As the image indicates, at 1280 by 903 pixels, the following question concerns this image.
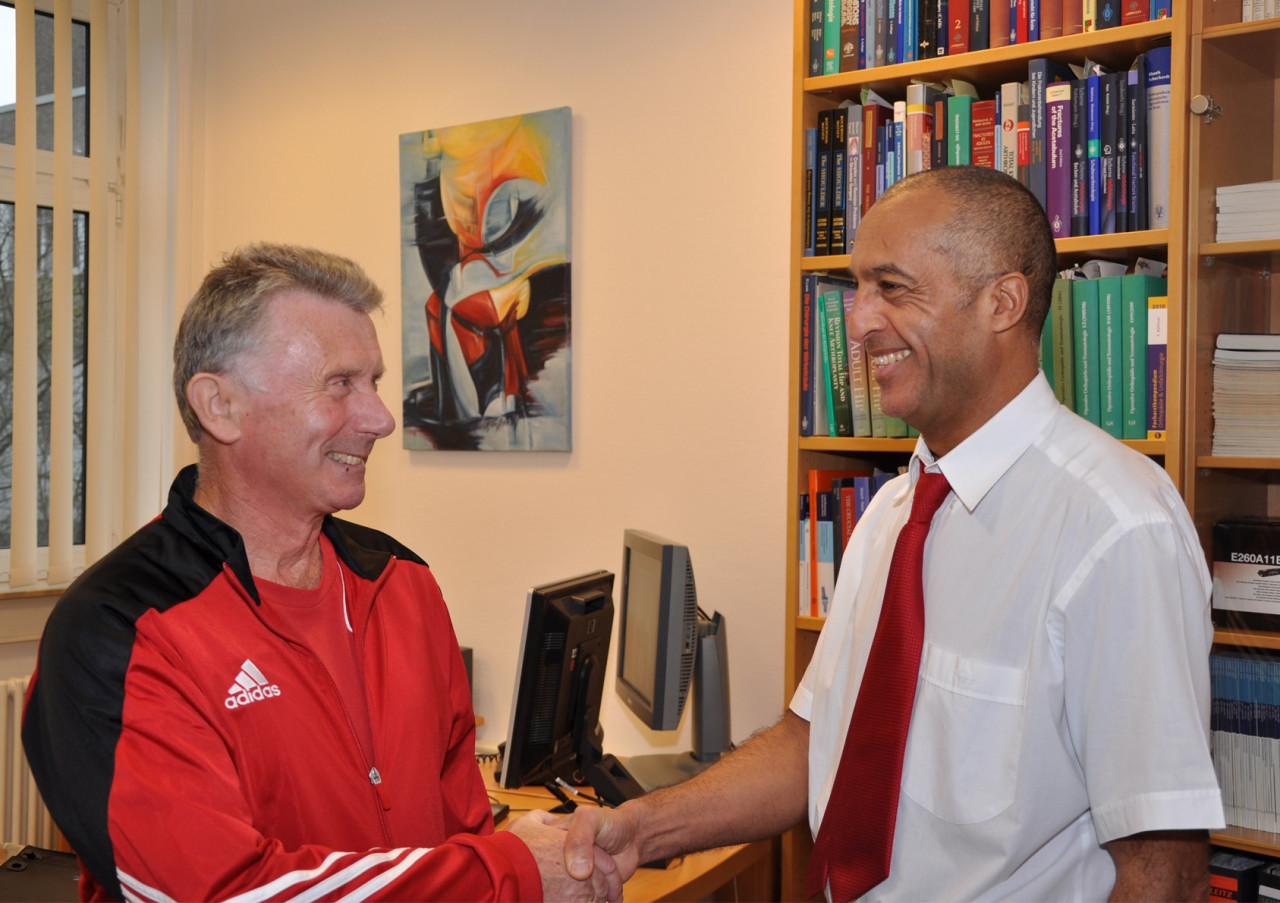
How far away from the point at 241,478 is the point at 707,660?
153cm

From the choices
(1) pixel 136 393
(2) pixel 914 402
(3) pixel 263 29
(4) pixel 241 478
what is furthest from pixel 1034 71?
(1) pixel 136 393

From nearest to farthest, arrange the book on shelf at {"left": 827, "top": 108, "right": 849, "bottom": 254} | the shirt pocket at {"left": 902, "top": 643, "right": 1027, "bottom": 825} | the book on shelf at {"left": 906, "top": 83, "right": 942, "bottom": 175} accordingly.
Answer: the shirt pocket at {"left": 902, "top": 643, "right": 1027, "bottom": 825}
the book on shelf at {"left": 906, "top": 83, "right": 942, "bottom": 175}
the book on shelf at {"left": 827, "top": 108, "right": 849, "bottom": 254}

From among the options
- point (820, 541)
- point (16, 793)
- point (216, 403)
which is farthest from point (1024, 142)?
point (16, 793)

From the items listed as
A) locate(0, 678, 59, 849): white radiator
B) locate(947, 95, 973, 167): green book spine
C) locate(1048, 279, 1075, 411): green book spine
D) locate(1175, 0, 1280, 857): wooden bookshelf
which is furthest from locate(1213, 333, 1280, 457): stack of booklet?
locate(0, 678, 59, 849): white radiator

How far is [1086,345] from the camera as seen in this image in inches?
87.0

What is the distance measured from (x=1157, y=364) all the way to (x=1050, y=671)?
964mm

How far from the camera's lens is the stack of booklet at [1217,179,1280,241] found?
212 centimetres

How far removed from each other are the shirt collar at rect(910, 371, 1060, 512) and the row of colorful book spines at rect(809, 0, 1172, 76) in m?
1.03

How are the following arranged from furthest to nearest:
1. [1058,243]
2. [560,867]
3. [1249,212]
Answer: [1058,243]
[1249,212]
[560,867]

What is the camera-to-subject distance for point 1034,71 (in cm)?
227

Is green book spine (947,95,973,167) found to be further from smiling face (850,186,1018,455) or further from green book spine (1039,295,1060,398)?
smiling face (850,186,1018,455)

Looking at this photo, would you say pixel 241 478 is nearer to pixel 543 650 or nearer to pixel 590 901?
pixel 590 901

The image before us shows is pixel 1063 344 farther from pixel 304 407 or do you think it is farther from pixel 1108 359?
pixel 304 407

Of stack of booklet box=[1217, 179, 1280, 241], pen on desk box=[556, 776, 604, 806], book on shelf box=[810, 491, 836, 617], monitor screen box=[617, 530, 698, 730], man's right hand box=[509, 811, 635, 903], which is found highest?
stack of booklet box=[1217, 179, 1280, 241]
